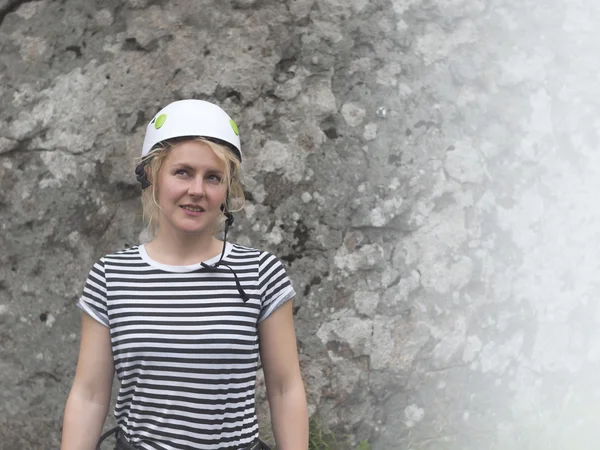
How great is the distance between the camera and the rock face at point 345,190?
276cm

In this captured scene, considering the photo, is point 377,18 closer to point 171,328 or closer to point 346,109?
point 346,109

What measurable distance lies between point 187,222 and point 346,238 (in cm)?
102

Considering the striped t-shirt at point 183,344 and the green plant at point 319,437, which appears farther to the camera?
the green plant at point 319,437

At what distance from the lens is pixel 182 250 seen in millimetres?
1917

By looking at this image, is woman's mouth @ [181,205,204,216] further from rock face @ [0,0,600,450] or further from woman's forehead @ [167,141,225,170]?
rock face @ [0,0,600,450]

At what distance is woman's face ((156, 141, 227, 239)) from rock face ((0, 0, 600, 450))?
88 cm

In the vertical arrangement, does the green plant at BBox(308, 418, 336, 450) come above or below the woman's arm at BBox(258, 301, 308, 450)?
below

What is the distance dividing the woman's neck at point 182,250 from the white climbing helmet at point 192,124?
0.22 meters

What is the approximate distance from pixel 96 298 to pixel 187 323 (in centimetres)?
24

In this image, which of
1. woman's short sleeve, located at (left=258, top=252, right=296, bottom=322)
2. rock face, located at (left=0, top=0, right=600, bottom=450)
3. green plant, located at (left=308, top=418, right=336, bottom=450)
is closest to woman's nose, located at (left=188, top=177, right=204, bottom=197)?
woman's short sleeve, located at (left=258, top=252, right=296, bottom=322)

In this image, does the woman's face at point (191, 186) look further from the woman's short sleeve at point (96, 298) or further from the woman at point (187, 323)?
the woman's short sleeve at point (96, 298)

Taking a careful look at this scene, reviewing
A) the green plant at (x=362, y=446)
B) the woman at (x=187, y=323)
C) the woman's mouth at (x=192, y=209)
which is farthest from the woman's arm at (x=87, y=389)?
the green plant at (x=362, y=446)

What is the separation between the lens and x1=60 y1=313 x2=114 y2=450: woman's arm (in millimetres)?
1901

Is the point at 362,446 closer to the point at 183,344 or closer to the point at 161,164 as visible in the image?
the point at 183,344
